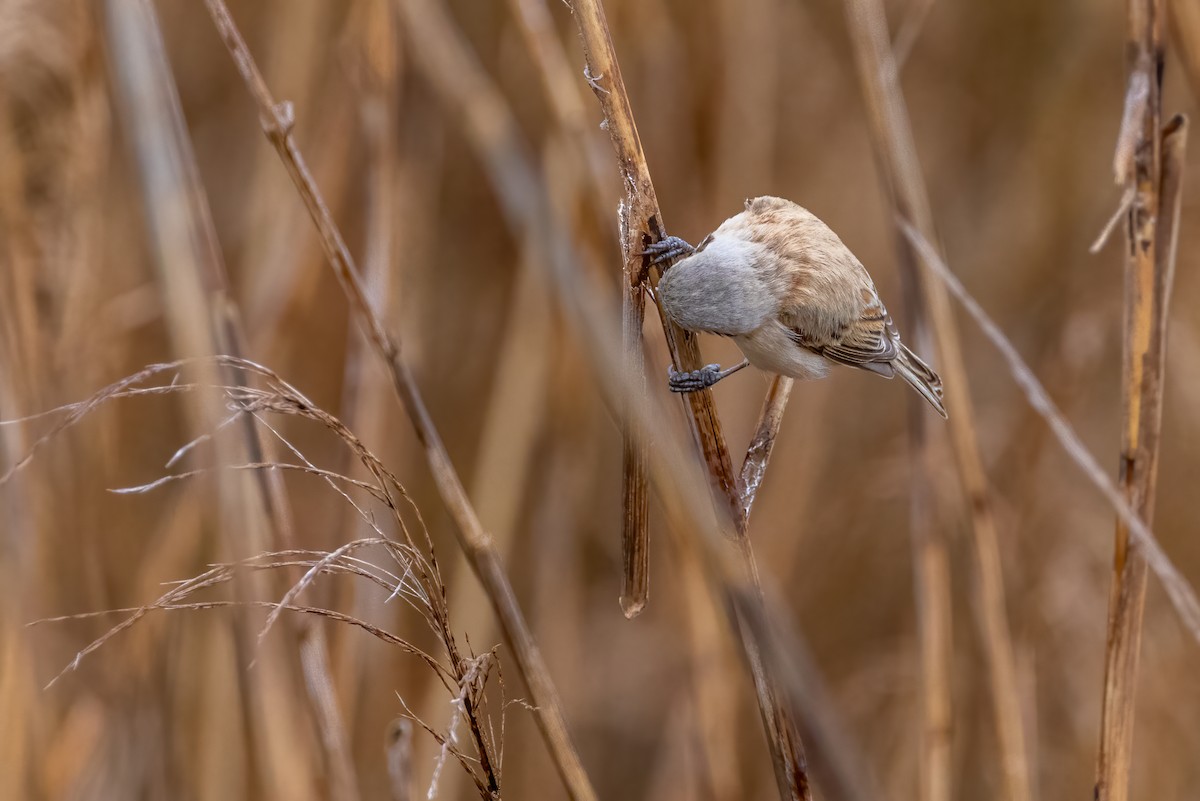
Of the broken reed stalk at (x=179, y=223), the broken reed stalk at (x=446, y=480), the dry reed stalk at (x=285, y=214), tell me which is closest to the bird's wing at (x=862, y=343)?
the broken reed stalk at (x=446, y=480)

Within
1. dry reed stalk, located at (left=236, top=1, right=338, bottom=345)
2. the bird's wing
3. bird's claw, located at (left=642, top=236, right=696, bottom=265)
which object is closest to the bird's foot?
bird's claw, located at (left=642, top=236, right=696, bottom=265)

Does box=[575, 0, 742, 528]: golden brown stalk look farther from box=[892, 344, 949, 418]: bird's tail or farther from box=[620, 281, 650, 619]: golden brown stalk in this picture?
box=[892, 344, 949, 418]: bird's tail

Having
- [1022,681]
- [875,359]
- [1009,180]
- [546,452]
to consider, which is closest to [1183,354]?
[1009,180]

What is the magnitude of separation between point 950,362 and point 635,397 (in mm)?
407

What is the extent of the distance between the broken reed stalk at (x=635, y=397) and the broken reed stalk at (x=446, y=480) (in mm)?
130

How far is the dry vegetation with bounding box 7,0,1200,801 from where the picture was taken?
79 centimetres

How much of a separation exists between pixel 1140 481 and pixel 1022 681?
0.80m

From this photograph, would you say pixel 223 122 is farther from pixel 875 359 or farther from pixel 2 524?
pixel 875 359

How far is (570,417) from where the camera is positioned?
1.62m

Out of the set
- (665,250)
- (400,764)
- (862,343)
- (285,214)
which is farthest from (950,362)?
(285,214)

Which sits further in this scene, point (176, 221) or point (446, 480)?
point (176, 221)

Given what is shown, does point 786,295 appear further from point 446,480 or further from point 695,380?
point 446,480

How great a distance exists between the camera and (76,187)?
3.66ft

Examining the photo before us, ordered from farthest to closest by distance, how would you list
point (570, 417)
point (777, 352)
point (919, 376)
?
point (570, 417)
point (919, 376)
point (777, 352)
